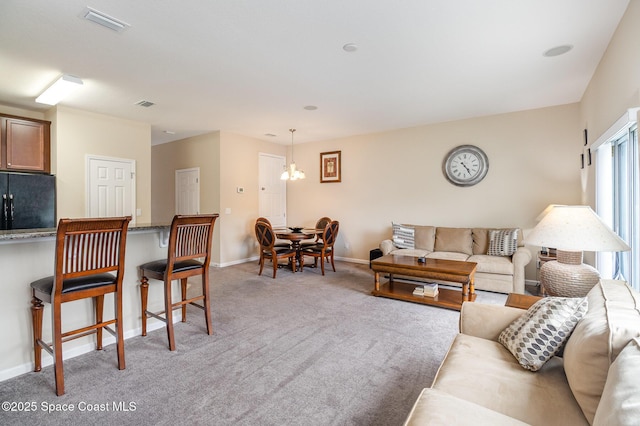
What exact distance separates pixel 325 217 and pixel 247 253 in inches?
72.3

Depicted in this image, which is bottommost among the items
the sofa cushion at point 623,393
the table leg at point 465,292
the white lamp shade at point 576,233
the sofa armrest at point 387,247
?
the table leg at point 465,292

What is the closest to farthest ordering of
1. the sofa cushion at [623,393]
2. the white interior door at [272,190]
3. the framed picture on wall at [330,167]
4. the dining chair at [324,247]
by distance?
Result: the sofa cushion at [623,393], the dining chair at [324,247], the framed picture on wall at [330,167], the white interior door at [272,190]

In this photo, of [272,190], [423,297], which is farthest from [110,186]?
[423,297]

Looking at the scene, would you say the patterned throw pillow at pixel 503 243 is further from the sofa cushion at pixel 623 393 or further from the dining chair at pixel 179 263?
the dining chair at pixel 179 263

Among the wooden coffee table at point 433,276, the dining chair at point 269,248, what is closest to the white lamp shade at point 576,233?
the wooden coffee table at point 433,276

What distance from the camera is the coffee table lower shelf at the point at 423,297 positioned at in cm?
355

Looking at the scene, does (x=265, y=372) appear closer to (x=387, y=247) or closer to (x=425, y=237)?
(x=387, y=247)

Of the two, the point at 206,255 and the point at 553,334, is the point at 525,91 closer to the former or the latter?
the point at 553,334

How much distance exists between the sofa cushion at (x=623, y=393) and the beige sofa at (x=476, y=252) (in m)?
3.46

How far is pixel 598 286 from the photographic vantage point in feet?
5.58

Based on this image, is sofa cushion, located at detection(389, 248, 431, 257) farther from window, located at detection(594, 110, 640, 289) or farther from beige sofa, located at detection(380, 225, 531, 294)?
window, located at detection(594, 110, 640, 289)

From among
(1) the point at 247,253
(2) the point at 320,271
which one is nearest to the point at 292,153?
(1) the point at 247,253

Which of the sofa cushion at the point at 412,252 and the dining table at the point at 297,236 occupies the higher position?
the dining table at the point at 297,236

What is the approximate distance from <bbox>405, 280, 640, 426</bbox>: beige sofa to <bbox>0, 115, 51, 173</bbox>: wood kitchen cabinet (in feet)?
18.5
